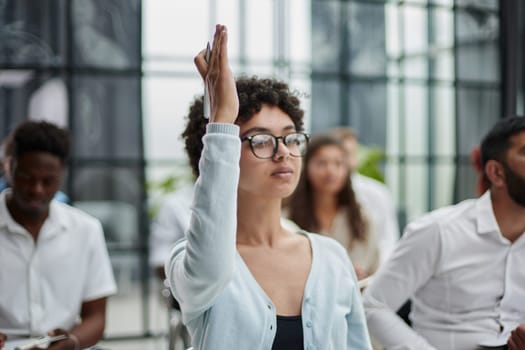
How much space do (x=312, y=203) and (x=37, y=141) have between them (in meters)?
1.75

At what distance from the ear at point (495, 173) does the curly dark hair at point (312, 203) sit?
1.33 m

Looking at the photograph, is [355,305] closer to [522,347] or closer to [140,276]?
[522,347]

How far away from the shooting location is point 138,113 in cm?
533

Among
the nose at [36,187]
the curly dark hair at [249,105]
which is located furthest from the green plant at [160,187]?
the curly dark hair at [249,105]

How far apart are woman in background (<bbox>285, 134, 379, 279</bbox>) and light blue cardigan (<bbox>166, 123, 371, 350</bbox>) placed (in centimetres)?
183

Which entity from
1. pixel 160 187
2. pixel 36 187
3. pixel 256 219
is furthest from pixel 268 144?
pixel 160 187

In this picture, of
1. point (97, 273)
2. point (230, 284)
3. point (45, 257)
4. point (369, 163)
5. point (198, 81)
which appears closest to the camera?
point (230, 284)

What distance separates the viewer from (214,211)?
1.40 metres

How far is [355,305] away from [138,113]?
379cm

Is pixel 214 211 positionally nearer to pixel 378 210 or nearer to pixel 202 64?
pixel 202 64

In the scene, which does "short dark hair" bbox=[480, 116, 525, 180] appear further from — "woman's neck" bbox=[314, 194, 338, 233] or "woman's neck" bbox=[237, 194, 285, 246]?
"woman's neck" bbox=[314, 194, 338, 233]

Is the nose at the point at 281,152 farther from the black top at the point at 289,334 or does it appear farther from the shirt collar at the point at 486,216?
the shirt collar at the point at 486,216

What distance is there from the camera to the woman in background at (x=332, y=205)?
12.3 feet

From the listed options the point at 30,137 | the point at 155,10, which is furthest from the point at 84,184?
the point at 30,137
